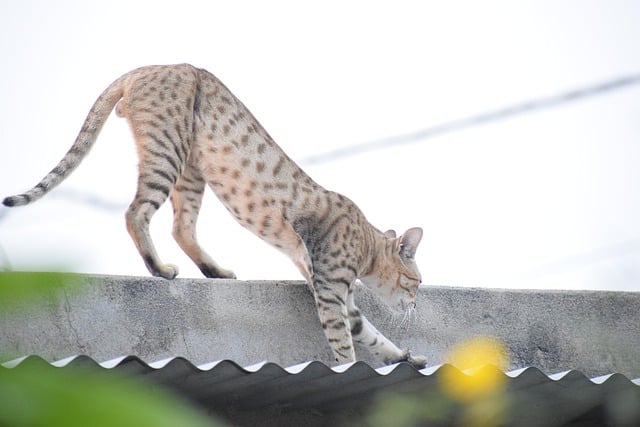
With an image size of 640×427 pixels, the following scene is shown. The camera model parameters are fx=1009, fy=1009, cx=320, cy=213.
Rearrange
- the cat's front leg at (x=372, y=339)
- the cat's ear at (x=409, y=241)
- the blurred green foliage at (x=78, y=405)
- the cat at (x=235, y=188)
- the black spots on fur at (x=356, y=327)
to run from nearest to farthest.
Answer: the blurred green foliage at (x=78, y=405) < the cat's front leg at (x=372, y=339) < the cat at (x=235, y=188) < the black spots on fur at (x=356, y=327) < the cat's ear at (x=409, y=241)

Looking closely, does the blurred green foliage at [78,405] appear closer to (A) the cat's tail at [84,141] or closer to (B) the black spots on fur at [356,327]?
(A) the cat's tail at [84,141]

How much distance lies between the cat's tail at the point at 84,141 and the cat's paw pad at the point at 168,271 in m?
0.84

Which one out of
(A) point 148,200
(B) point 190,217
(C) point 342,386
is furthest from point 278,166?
(C) point 342,386

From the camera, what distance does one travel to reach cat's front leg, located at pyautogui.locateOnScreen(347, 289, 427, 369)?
20.3 feet

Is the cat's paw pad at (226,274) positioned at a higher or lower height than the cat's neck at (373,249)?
lower

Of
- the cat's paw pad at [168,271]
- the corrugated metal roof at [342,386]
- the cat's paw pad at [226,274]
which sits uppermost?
the corrugated metal roof at [342,386]

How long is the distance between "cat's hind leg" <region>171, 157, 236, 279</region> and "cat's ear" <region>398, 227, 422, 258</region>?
4.24 ft

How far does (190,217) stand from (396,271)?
59.4 inches

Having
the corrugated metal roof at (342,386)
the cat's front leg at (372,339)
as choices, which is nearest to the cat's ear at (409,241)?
the cat's front leg at (372,339)

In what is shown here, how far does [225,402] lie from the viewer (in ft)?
13.2

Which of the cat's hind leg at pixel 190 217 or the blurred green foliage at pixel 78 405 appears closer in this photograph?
the blurred green foliage at pixel 78 405

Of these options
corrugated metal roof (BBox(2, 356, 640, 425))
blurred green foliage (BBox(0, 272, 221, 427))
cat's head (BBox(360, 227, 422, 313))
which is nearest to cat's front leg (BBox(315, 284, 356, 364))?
cat's head (BBox(360, 227, 422, 313))

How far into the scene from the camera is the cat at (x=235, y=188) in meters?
6.37

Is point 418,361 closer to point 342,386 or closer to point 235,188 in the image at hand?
point 235,188
